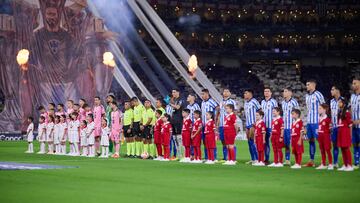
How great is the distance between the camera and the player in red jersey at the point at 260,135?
23.6 m

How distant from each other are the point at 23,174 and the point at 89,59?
26367mm

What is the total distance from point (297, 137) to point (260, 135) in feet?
5.79

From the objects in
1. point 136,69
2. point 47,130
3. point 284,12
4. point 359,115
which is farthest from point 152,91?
point 359,115

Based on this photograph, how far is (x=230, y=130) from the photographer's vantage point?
2436 centimetres

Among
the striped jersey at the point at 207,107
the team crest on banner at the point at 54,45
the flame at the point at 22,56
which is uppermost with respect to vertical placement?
the team crest on banner at the point at 54,45

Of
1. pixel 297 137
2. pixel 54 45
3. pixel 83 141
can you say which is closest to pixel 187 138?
pixel 297 137

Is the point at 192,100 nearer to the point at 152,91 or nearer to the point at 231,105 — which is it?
the point at 231,105

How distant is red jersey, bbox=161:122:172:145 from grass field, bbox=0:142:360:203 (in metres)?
4.99

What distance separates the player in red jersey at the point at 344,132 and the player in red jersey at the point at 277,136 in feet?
7.62

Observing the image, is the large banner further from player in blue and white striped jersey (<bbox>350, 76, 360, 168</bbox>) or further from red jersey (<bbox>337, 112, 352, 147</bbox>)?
red jersey (<bbox>337, 112, 352, 147</bbox>)

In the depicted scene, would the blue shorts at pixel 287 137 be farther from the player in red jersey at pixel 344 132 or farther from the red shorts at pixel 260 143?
the player in red jersey at pixel 344 132

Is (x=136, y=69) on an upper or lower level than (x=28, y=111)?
upper

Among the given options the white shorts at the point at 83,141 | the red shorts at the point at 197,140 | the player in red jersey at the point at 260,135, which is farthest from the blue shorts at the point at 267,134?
the white shorts at the point at 83,141

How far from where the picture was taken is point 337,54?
7512 cm
